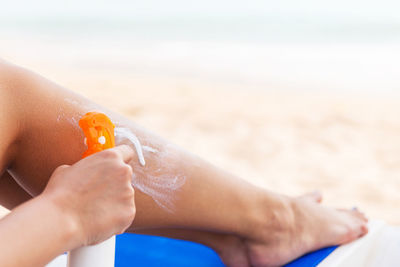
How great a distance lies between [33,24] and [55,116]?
748 centimetres

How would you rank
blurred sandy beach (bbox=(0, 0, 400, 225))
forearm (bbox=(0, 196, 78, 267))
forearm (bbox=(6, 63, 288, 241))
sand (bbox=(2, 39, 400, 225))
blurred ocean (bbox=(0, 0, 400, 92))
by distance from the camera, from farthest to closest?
blurred ocean (bbox=(0, 0, 400, 92)) < blurred sandy beach (bbox=(0, 0, 400, 225)) < sand (bbox=(2, 39, 400, 225)) < forearm (bbox=(6, 63, 288, 241)) < forearm (bbox=(0, 196, 78, 267))

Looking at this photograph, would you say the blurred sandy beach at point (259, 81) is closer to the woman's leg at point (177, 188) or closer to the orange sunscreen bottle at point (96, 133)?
the woman's leg at point (177, 188)

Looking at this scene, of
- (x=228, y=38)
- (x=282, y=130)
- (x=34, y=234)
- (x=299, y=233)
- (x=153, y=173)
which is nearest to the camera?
(x=34, y=234)

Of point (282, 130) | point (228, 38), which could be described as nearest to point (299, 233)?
point (282, 130)

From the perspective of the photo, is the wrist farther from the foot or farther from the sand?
the sand

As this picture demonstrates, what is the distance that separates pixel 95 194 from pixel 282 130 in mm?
2376

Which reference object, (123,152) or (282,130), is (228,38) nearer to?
(282,130)

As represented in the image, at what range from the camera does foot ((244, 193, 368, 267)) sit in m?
0.86

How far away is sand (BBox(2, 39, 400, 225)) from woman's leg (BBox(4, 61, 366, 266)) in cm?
106

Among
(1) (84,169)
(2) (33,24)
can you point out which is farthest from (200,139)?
(2) (33,24)

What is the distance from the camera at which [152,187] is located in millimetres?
698

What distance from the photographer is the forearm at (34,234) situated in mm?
424

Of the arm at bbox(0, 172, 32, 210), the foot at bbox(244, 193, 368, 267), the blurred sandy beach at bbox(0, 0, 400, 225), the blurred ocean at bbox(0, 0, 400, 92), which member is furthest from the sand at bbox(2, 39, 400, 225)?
the arm at bbox(0, 172, 32, 210)

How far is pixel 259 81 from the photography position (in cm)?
432
